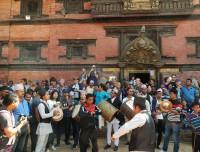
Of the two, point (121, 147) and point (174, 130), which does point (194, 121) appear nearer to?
point (174, 130)

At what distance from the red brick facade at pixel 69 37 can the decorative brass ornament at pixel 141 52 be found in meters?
0.61

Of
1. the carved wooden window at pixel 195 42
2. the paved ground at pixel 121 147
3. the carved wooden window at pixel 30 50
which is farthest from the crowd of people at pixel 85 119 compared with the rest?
the carved wooden window at pixel 30 50

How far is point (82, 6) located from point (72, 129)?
35.5 feet

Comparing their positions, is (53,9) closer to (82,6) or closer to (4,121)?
(82,6)

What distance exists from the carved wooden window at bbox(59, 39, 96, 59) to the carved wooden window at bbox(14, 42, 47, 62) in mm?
1851

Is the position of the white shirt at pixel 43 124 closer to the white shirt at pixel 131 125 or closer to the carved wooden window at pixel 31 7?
the white shirt at pixel 131 125

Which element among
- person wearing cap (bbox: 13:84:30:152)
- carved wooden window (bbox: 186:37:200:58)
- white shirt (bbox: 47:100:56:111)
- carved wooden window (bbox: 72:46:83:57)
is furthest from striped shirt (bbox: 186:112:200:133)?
carved wooden window (bbox: 72:46:83:57)

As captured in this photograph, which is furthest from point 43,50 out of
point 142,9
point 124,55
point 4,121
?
point 4,121

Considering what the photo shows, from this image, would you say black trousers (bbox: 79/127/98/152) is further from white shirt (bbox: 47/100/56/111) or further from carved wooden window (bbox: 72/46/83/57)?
carved wooden window (bbox: 72/46/83/57)

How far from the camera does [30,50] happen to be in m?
18.7

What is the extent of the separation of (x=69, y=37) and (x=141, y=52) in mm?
5413

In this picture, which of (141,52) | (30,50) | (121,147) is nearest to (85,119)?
(121,147)

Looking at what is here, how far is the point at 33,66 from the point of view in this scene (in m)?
18.1

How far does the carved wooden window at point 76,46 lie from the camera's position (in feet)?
58.1
